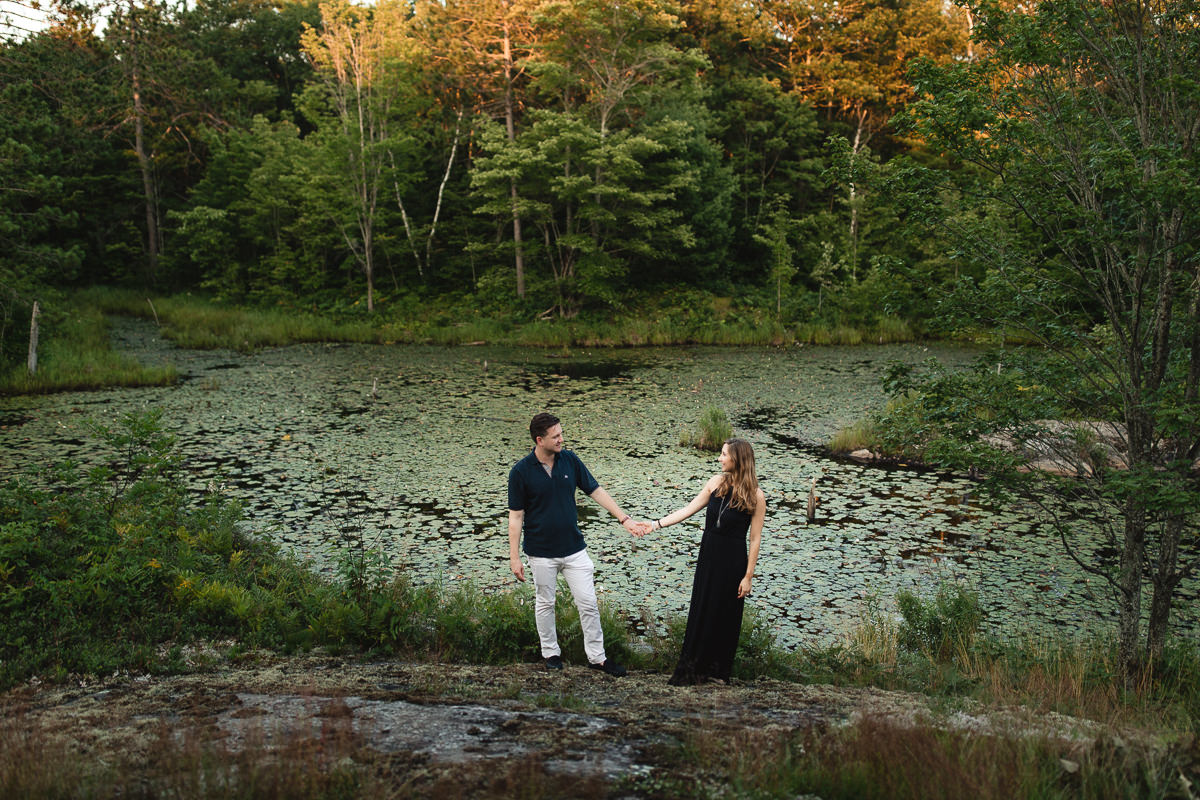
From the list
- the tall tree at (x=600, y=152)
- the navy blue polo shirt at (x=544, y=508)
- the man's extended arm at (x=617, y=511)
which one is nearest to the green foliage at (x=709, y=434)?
the man's extended arm at (x=617, y=511)

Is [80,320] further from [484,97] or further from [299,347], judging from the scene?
[484,97]

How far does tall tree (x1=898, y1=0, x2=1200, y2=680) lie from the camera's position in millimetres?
5344

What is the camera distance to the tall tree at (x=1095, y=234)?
5344 millimetres

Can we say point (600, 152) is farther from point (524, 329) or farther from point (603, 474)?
point (603, 474)

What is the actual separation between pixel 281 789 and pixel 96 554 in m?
4.29

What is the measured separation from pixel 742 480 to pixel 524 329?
22391 millimetres

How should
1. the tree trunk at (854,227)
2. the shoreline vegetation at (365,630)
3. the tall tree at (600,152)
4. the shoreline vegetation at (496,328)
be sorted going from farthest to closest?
the tree trunk at (854,227)
the tall tree at (600,152)
the shoreline vegetation at (496,328)
the shoreline vegetation at (365,630)

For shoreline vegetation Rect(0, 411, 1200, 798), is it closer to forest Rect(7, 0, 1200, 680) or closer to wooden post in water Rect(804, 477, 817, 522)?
forest Rect(7, 0, 1200, 680)

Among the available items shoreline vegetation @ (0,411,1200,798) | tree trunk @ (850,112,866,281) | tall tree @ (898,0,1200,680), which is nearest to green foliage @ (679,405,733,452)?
shoreline vegetation @ (0,411,1200,798)

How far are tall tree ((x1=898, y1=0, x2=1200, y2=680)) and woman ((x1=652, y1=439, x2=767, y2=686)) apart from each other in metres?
1.89

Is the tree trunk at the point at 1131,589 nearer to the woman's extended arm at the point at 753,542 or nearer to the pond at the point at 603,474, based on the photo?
the pond at the point at 603,474

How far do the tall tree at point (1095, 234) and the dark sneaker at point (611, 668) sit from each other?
3.01m

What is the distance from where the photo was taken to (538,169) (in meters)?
27.3

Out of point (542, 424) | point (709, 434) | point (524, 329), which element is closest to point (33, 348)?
point (524, 329)
